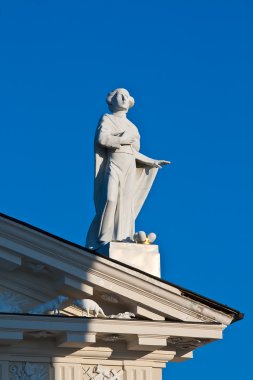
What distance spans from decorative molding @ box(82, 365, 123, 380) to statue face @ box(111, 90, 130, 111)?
158 inches

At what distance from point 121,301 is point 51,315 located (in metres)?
1.15

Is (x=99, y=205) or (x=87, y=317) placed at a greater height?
(x=99, y=205)

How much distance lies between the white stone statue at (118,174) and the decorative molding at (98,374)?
1.86m

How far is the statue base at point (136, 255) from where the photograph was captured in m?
18.0

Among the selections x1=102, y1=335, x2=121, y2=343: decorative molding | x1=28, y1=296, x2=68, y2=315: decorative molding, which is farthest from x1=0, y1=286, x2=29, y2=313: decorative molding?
x1=102, y1=335, x2=121, y2=343: decorative molding

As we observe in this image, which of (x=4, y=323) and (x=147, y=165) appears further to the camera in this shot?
(x=147, y=165)

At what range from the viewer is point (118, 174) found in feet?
61.7

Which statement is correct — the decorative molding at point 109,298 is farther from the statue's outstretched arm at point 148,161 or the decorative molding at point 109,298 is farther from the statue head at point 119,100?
the statue head at point 119,100

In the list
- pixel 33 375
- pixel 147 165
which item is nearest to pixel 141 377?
pixel 33 375

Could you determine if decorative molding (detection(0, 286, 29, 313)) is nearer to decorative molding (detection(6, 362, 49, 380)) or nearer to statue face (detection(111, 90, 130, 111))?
decorative molding (detection(6, 362, 49, 380))

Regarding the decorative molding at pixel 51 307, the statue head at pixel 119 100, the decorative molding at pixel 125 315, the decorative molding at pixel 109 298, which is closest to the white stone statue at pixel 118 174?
the statue head at pixel 119 100

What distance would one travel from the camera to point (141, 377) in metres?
17.9

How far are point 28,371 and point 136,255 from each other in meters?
2.26

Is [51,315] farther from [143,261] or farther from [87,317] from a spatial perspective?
[143,261]
